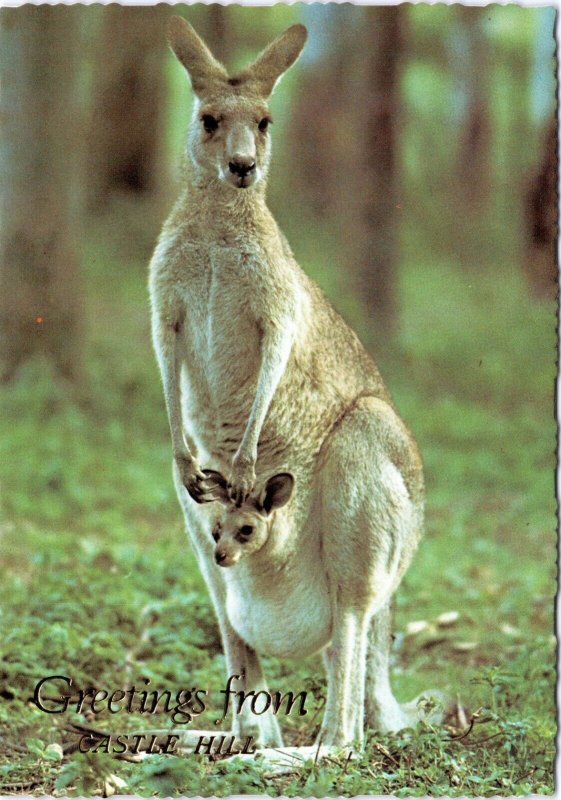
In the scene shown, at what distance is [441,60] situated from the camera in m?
8.24

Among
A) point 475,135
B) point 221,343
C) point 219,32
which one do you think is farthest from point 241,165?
point 475,135

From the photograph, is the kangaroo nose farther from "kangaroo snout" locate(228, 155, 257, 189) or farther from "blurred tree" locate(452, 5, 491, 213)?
"blurred tree" locate(452, 5, 491, 213)

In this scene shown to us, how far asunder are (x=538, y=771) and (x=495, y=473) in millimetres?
3618

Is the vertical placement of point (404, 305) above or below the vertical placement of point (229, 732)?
above

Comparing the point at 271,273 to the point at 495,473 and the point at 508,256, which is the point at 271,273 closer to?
the point at 495,473

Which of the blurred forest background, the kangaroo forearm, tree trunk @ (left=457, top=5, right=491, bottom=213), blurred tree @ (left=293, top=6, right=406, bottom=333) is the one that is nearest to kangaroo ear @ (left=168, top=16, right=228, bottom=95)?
the kangaroo forearm

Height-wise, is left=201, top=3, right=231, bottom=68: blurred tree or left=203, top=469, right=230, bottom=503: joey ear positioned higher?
left=201, top=3, right=231, bottom=68: blurred tree

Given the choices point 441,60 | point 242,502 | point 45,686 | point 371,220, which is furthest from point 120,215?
point 242,502

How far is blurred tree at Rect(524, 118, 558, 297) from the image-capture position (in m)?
4.73

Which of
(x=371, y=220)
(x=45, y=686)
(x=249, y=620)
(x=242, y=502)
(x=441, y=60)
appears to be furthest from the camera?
(x=371, y=220)

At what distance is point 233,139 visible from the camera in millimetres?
3494

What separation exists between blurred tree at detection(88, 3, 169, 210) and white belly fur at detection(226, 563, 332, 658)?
14.5 feet

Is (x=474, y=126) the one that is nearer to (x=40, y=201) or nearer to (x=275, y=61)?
(x=40, y=201)

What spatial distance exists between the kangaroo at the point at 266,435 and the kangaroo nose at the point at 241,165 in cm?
13
